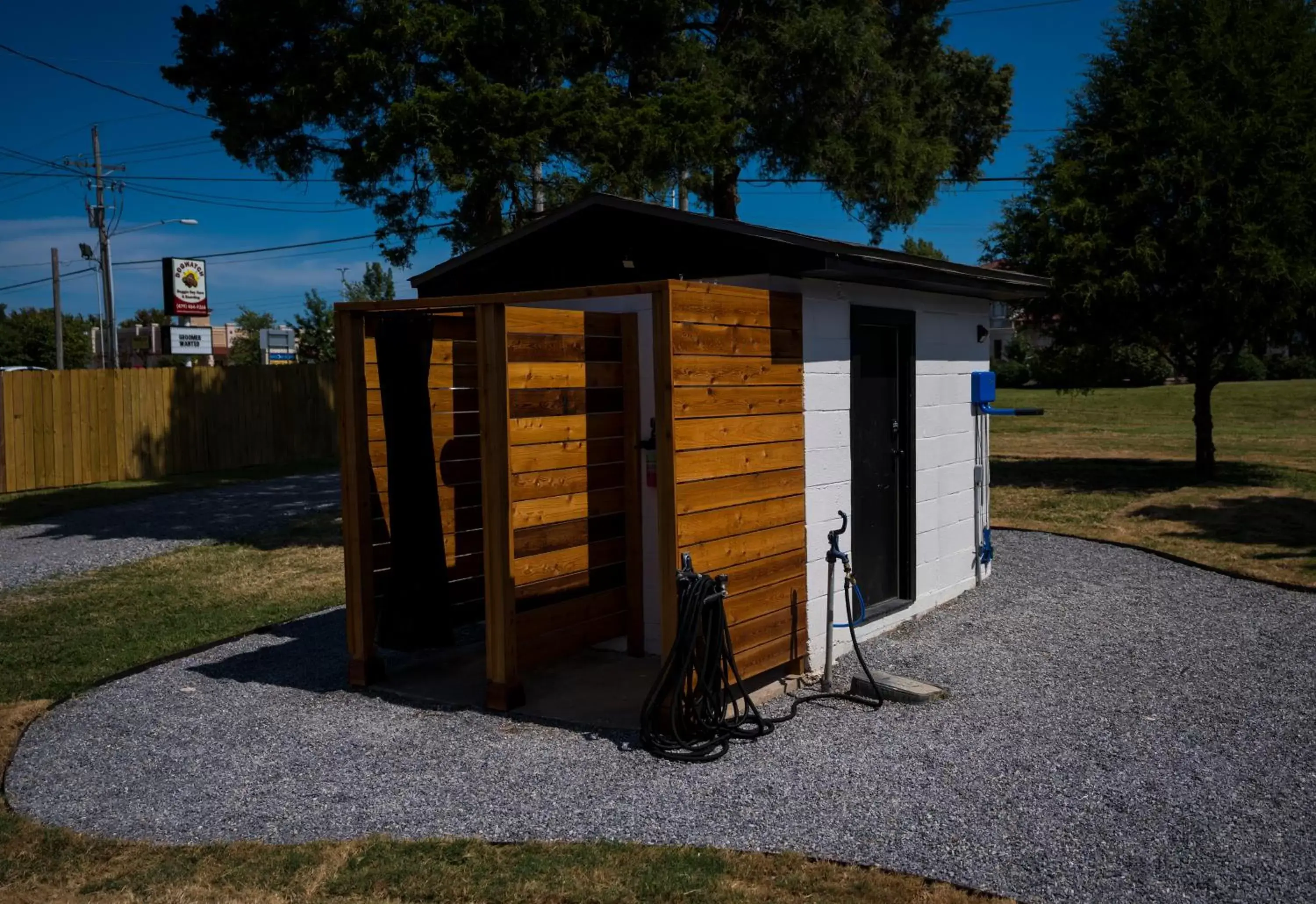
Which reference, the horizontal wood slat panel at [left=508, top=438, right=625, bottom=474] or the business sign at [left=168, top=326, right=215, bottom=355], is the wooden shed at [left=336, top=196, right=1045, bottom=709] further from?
the business sign at [left=168, top=326, right=215, bottom=355]

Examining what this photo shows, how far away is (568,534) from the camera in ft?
20.3

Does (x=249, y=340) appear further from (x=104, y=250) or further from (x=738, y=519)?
(x=738, y=519)

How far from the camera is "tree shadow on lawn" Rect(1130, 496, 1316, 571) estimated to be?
33.9 feet

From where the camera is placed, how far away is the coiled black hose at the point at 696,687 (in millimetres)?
4965

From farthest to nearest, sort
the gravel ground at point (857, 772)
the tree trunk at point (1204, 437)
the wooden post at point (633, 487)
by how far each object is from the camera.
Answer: the tree trunk at point (1204, 437)
the wooden post at point (633, 487)
the gravel ground at point (857, 772)

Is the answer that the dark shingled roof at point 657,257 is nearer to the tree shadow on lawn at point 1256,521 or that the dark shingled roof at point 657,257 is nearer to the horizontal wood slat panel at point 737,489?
the horizontal wood slat panel at point 737,489

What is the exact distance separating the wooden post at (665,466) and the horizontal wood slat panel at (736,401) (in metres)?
0.08

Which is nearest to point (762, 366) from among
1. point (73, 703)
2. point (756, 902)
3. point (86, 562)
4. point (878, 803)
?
point (878, 803)

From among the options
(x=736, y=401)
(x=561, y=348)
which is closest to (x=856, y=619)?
(x=736, y=401)

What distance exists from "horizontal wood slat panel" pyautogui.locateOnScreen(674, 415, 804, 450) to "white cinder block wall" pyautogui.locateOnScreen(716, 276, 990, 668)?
0.21m

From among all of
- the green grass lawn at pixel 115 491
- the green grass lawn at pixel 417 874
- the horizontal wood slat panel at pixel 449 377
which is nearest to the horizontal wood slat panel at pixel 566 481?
the horizontal wood slat panel at pixel 449 377

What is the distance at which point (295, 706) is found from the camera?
5816 millimetres

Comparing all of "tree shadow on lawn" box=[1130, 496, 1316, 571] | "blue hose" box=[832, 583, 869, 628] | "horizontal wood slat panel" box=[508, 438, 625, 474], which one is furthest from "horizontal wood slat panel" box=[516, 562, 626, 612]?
"tree shadow on lawn" box=[1130, 496, 1316, 571]

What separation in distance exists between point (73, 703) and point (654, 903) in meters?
4.02
